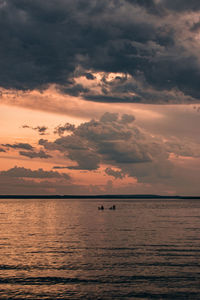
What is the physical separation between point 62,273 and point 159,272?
33.9 feet

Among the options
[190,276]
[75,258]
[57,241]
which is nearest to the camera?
[190,276]

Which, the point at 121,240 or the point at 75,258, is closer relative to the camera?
the point at 75,258

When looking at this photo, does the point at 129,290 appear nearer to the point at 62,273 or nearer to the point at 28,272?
the point at 62,273

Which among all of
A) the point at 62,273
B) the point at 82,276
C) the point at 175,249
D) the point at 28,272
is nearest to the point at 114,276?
the point at 82,276

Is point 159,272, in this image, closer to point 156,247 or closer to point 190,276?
point 190,276

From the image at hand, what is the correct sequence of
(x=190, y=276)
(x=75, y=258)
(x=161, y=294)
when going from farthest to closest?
(x=75, y=258)
(x=190, y=276)
(x=161, y=294)

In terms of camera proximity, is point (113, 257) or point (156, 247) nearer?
point (113, 257)

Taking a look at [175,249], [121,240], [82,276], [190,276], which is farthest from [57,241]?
[190,276]

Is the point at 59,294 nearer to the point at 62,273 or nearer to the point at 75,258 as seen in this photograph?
the point at 62,273

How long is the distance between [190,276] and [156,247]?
59.3 ft

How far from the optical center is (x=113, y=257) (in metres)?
46.8

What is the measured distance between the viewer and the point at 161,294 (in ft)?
101

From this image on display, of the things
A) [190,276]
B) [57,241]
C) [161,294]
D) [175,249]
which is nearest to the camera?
[161,294]

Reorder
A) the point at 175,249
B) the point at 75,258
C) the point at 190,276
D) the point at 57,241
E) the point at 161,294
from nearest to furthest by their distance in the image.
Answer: the point at 161,294, the point at 190,276, the point at 75,258, the point at 175,249, the point at 57,241
